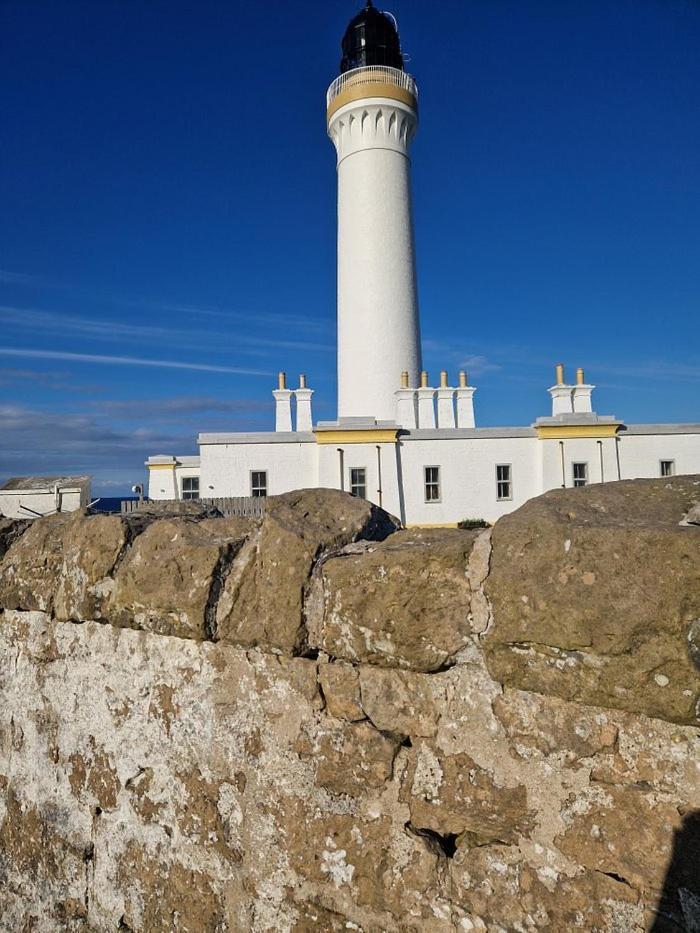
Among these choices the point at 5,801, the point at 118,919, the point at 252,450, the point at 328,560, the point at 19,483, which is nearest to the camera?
the point at 328,560

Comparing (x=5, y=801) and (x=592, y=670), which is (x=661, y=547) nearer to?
(x=592, y=670)

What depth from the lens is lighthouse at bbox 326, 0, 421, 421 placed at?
2609 centimetres

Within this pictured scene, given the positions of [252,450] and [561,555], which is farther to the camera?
[252,450]

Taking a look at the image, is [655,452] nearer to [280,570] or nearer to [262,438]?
[262,438]

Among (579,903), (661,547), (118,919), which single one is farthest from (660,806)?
(118,919)

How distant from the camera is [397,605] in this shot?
6.93 ft

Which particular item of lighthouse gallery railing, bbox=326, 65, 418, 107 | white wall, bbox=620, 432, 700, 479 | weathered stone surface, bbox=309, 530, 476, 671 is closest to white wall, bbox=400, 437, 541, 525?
white wall, bbox=620, 432, 700, 479

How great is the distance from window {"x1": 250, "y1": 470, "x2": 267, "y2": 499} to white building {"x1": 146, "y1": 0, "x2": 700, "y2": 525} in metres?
0.04

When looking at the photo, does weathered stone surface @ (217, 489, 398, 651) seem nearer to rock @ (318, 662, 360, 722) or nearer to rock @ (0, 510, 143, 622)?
rock @ (318, 662, 360, 722)

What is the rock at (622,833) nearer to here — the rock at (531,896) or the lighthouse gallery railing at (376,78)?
the rock at (531,896)

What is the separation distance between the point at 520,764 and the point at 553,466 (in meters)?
22.5

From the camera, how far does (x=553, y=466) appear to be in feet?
76.6

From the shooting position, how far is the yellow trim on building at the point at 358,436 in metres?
22.1

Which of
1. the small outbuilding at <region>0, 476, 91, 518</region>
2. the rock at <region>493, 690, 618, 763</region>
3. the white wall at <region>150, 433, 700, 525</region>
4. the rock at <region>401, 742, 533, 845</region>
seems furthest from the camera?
the white wall at <region>150, 433, 700, 525</region>
